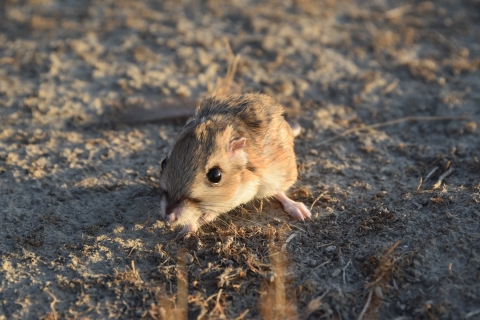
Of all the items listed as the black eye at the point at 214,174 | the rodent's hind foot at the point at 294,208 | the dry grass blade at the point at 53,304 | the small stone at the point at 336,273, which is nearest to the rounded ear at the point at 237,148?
the black eye at the point at 214,174

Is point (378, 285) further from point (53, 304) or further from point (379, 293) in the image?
point (53, 304)

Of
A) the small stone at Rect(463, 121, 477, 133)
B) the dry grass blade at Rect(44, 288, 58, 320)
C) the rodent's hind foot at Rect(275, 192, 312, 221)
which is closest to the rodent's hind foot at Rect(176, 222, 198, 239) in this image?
the rodent's hind foot at Rect(275, 192, 312, 221)

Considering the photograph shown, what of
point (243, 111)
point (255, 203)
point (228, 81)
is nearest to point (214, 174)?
point (243, 111)

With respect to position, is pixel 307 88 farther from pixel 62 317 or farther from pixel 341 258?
pixel 62 317

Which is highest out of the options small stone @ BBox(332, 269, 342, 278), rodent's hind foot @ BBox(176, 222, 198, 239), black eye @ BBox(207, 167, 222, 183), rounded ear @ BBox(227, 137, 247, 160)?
rounded ear @ BBox(227, 137, 247, 160)

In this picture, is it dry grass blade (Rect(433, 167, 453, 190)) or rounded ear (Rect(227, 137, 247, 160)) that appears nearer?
rounded ear (Rect(227, 137, 247, 160))

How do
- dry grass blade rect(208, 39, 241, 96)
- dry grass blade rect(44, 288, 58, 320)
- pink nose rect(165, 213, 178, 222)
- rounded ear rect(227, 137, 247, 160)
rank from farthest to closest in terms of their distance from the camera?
dry grass blade rect(208, 39, 241, 96) < rounded ear rect(227, 137, 247, 160) < pink nose rect(165, 213, 178, 222) < dry grass blade rect(44, 288, 58, 320)

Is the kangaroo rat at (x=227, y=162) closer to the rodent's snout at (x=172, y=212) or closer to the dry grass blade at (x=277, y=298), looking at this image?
the rodent's snout at (x=172, y=212)

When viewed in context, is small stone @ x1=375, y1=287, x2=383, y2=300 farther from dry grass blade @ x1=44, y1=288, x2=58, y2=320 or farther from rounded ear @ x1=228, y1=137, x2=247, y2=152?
dry grass blade @ x1=44, y1=288, x2=58, y2=320

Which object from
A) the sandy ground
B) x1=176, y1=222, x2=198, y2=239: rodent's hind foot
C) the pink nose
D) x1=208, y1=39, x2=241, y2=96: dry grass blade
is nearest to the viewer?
the sandy ground

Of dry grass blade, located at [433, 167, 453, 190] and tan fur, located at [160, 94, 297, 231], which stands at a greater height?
tan fur, located at [160, 94, 297, 231]
